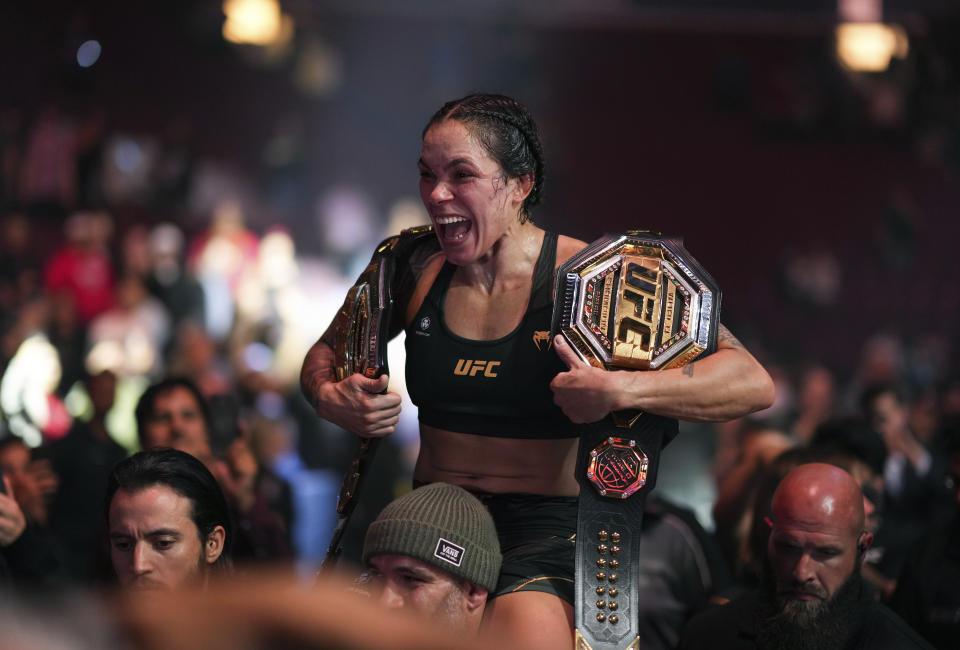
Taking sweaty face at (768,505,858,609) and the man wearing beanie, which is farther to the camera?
sweaty face at (768,505,858,609)

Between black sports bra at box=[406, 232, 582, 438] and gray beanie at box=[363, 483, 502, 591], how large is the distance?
281 millimetres

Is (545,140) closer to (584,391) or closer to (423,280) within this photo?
(423,280)

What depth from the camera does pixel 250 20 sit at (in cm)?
1628

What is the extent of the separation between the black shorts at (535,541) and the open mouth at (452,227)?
2.39 feet

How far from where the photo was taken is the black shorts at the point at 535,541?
10.4ft

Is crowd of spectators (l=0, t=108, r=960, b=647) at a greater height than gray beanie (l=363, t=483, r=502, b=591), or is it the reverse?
crowd of spectators (l=0, t=108, r=960, b=647)

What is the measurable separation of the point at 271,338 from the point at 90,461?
23.4 ft

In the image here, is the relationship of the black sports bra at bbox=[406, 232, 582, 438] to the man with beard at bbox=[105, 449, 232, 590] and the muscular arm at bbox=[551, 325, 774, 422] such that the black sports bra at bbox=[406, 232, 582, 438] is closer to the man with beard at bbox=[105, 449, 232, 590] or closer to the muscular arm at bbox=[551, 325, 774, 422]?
the muscular arm at bbox=[551, 325, 774, 422]

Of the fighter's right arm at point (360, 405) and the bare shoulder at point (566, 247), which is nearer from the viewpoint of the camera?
the fighter's right arm at point (360, 405)

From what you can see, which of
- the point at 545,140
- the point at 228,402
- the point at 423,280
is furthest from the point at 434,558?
the point at 545,140

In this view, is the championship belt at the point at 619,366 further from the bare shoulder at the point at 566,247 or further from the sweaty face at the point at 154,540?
Result: the sweaty face at the point at 154,540

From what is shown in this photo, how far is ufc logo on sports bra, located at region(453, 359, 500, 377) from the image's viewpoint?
11.1ft

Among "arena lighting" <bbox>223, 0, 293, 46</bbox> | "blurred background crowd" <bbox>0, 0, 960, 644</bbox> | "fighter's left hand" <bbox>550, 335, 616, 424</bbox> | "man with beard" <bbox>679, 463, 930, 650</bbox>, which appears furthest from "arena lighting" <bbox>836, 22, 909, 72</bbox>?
"fighter's left hand" <bbox>550, 335, 616, 424</bbox>

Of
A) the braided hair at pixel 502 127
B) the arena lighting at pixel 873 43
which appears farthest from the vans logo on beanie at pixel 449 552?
the arena lighting at pixel 873 43
